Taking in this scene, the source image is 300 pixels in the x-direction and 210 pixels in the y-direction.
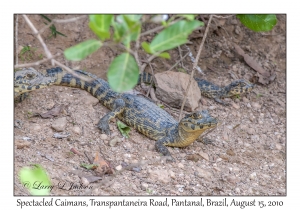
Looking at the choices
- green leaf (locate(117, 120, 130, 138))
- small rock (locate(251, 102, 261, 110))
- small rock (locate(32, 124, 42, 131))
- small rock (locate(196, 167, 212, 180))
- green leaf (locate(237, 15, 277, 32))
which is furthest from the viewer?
→ small rock (locate(251, 102, 261, 110))

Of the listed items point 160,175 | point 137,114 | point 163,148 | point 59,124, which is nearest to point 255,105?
point 137,114

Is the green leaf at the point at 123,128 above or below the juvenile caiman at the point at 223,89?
below

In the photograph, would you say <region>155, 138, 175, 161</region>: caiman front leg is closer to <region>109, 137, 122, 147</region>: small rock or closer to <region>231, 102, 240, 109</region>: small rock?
<region>109, 137, 122, 147</region>: small rock

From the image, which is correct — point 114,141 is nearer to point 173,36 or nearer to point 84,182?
point 84,182

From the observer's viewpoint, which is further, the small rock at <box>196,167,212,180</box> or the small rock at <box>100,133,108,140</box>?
the small rock at <box>100,133,108,140</box>

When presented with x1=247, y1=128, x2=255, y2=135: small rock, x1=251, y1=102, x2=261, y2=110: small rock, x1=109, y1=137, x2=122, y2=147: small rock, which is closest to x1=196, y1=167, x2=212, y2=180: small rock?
x1=109, y1=137, x2=122, y2=147: small rock

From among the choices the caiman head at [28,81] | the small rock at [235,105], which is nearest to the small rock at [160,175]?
the caiman head at [28,81]

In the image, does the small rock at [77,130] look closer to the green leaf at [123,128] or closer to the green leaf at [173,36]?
the green leaf at [123,128]

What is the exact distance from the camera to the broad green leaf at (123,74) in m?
2.45

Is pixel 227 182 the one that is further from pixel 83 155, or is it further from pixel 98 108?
pixel 98 108

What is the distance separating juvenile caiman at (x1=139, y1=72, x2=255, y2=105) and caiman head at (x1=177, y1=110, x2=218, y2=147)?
1723mm

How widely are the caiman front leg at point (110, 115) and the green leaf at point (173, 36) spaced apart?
3.36 m

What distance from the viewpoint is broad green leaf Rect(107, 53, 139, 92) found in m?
2.45

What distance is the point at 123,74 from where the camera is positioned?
2477mm
